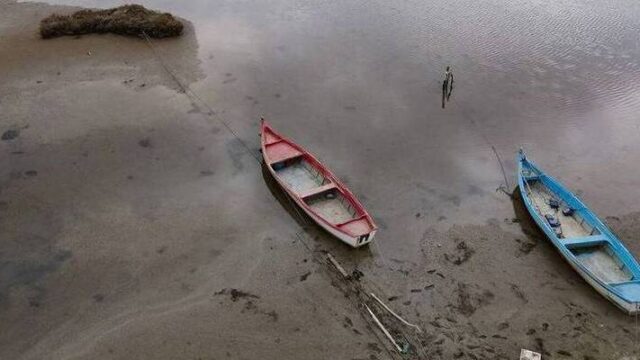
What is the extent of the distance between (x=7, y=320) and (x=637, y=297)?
54.4 ft

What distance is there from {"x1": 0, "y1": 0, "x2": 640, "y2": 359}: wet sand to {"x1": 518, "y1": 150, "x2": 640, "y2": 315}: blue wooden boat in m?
0.56

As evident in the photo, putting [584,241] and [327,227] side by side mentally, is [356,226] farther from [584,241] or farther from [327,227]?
[584,241]

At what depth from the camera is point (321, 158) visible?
20250mm

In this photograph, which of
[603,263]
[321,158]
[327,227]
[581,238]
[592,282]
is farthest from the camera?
[321,158]

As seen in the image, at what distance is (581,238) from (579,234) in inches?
31.1

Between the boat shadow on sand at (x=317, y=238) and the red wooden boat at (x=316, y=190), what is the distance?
323 mm

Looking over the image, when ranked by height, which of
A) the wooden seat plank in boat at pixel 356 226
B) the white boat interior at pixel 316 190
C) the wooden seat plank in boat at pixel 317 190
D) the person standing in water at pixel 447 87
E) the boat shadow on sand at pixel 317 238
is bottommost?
the boat shadow on sand at pixel 317 238

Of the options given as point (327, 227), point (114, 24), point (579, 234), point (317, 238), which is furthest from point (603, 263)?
point (114, 24)

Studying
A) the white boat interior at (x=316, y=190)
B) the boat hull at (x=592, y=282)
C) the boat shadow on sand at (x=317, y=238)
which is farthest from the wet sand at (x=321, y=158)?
the white boat interior at (x=316, y=190)

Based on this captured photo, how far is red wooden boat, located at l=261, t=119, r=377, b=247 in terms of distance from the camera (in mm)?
16375

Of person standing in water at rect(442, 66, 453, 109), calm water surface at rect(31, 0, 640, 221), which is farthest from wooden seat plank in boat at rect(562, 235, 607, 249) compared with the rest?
person standing in water at rect(442, 66, 453, 109)

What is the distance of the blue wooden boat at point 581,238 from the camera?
15.0m

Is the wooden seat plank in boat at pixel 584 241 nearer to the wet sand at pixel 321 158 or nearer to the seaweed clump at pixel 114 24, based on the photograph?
the wet sand at pixel 321 158

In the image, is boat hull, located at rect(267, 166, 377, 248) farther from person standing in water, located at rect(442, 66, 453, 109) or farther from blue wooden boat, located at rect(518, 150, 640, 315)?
person standing in water, located at rect(442, 66, 453, 109)
